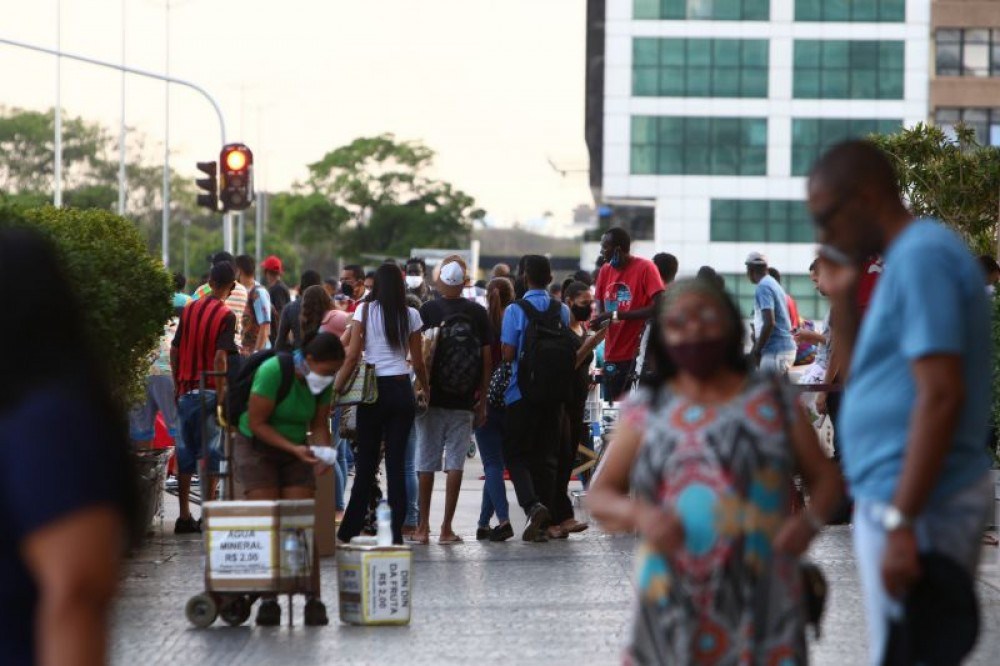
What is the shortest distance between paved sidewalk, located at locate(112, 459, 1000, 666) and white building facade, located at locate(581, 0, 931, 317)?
68.3 metres

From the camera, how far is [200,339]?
14.1m

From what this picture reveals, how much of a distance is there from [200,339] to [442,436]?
1.92m

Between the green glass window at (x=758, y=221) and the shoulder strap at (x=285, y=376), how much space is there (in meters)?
72.1

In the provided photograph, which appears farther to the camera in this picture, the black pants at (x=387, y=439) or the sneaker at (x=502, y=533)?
the sneaker at (x=502, y=533)

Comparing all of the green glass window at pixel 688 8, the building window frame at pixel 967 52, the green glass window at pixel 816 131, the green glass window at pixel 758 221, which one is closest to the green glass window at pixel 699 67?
the green glass window at pixel 688 8

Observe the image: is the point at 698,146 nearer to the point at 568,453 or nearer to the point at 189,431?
the point at 568,453

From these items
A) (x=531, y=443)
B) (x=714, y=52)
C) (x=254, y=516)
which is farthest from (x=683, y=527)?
(x=714, y=52)

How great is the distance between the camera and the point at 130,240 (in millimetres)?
14094

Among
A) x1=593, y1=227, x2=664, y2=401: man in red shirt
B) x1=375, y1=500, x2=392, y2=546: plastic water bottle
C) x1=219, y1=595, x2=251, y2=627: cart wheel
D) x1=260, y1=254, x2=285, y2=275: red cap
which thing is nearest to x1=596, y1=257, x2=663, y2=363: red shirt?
x1=593, y1=227, x2=664, y2=401: man in red shirt

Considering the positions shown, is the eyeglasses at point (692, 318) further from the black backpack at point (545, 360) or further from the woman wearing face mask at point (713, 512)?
the black backpack at point (545, 360)

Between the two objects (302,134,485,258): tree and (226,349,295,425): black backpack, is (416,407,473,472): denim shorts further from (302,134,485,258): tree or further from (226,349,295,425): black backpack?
(302,134,485,258): tree

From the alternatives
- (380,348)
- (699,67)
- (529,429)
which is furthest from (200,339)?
(699,67)

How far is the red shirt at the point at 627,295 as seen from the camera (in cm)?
1381

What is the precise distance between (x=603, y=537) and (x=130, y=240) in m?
3.89
